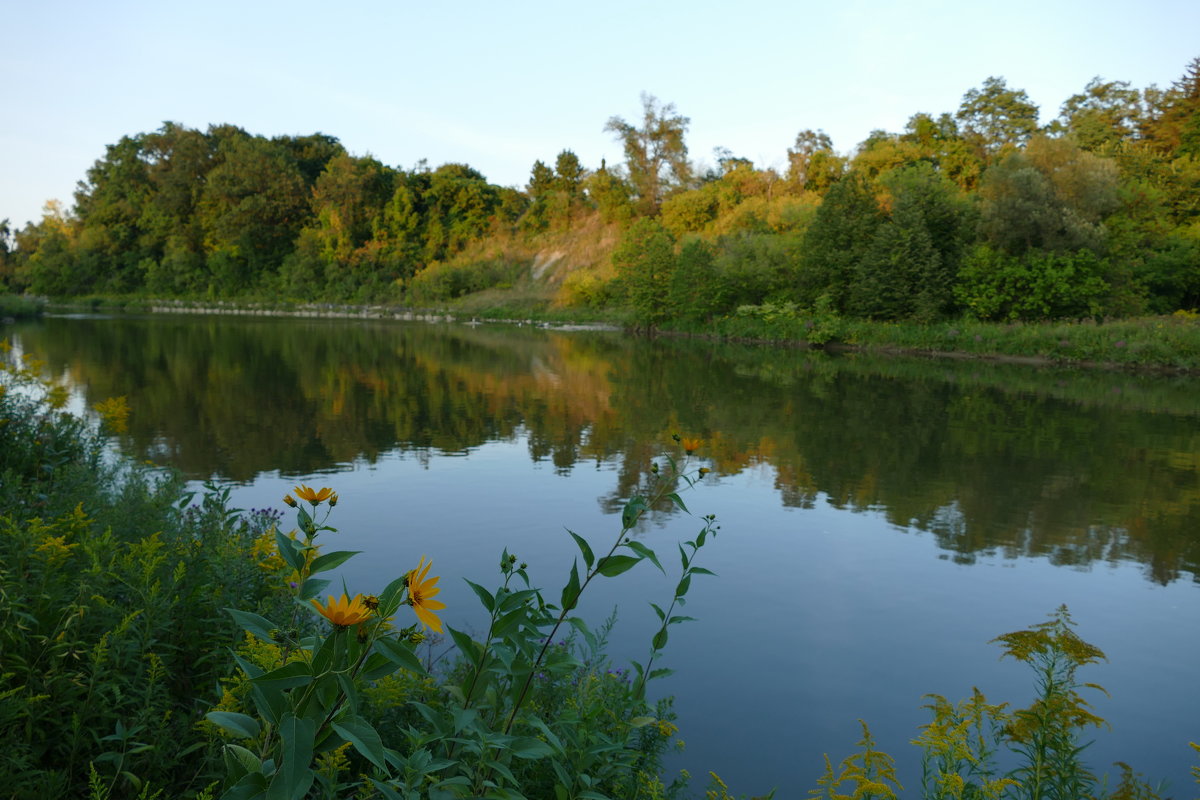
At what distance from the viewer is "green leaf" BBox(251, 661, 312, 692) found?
930mm

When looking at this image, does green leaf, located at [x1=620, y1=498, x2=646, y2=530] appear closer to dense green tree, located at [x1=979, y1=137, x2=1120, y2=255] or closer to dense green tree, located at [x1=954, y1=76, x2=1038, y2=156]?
dense green tree, located at [x1=979, y1=137, x2=1120, y2=255]

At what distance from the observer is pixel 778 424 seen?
11633mm

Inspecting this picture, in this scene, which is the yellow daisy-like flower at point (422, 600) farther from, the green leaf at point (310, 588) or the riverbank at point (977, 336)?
the riverbank at point (977, 336)

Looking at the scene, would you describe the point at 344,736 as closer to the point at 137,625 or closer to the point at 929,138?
the point at 137,625

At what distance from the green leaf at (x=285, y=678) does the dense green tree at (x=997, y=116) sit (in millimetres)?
41197

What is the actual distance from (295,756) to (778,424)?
11119mm

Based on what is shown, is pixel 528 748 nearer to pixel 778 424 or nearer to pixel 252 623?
pixel 252 623

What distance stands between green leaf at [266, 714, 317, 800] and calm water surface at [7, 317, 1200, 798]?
271cm

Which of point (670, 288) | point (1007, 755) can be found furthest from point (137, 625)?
point (670, 288)

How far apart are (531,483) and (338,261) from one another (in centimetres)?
5114

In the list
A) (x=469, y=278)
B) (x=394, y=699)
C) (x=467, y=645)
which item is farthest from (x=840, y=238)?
(x=467, y=645)

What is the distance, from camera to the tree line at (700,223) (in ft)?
83.4

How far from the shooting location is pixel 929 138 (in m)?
36.7

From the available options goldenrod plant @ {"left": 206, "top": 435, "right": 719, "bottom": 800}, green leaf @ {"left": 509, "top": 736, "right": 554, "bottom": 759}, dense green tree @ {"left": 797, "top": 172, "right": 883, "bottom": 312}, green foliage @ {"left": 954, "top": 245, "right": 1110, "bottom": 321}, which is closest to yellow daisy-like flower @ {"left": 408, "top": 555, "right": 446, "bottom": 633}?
goldenrod plant @ {"left": 206, "top": 435, "right": 719, "bottom": 800}
